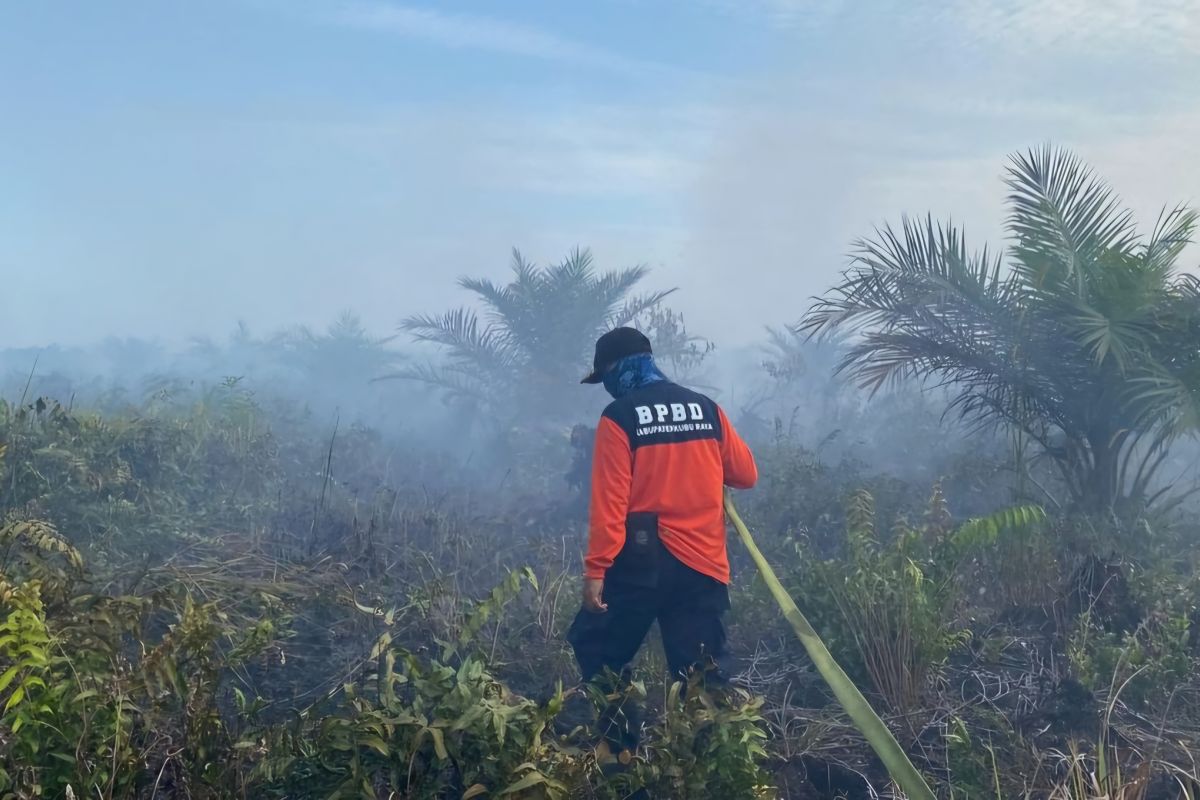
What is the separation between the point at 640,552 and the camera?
3873 mm

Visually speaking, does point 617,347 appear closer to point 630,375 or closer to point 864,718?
point 630,375

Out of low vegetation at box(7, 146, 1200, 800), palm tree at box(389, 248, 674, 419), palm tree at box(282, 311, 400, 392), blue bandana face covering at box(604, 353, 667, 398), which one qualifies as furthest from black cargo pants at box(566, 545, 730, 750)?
palm tree at box(282, 311, 400, 392)

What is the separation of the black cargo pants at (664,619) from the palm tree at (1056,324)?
143 inches

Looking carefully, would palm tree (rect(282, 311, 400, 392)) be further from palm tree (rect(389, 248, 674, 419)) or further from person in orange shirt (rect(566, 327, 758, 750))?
person in orange shirt (rect(566, 327, 758, 750))

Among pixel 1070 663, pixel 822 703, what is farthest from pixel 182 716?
pixel 1070 663

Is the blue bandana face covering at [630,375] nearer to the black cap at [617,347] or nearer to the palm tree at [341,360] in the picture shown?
the black cap at [617,347]

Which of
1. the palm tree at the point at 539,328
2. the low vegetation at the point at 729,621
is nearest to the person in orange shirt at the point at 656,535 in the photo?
the low vegetation at the point at 729,621

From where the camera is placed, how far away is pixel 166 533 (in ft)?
21.5

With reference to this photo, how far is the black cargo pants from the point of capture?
3906 millimetres

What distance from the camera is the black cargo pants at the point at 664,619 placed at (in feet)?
12.8

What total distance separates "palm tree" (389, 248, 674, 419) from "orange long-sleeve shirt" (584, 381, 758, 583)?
9.01 metres

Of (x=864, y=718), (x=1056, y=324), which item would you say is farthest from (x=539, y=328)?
(x=864, y=718)

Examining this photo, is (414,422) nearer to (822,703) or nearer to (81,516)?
(81,516)

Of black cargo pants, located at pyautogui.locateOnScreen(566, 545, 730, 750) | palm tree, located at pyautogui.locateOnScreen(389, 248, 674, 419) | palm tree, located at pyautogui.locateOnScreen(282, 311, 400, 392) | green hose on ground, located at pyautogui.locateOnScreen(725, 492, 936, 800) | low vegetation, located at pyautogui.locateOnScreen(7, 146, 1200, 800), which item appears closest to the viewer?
low vegetation, located at pyautogui.locateOnScreen(7, 146, 1200, 800)
